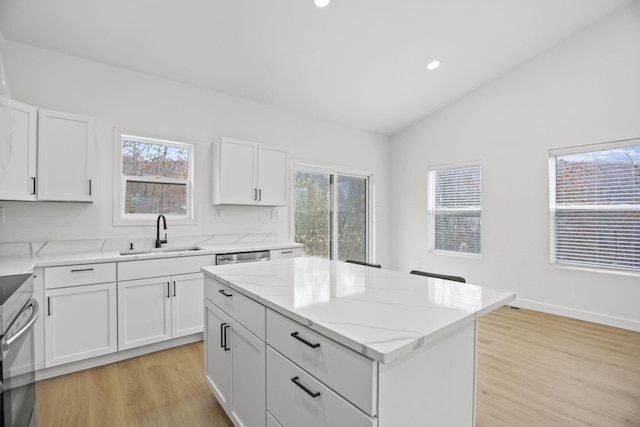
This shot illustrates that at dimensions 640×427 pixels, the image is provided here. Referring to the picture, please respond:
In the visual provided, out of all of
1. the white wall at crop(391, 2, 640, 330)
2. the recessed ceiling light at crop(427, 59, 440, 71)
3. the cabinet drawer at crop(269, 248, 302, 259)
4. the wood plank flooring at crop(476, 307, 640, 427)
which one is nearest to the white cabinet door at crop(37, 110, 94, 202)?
the cabinet drawer at crop(269, 248, 302, 259)

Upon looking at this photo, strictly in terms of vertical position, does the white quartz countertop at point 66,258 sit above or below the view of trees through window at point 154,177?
below

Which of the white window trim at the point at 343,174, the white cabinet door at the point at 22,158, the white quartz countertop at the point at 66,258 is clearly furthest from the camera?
the white window trim at the point at 343,174

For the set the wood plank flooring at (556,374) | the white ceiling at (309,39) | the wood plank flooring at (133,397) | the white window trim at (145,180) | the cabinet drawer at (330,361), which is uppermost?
the white ceiling at (309,39)

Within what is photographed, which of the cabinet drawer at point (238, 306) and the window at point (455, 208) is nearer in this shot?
the cabinet drawer at point (238, 306)

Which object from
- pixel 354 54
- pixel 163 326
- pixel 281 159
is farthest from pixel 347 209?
pixel 163 326

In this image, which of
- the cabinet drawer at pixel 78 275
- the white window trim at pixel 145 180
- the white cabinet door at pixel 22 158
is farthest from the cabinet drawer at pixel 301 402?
the white window trim at pixel 145 180

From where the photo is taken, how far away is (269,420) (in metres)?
1.35

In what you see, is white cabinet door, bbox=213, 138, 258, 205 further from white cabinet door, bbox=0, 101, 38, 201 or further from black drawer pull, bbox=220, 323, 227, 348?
black drawer pull, bbox=220, 323, 227, 348

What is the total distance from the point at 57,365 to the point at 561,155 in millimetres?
5346

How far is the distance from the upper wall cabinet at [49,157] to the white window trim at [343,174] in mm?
2300

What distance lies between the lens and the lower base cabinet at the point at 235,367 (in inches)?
56.6

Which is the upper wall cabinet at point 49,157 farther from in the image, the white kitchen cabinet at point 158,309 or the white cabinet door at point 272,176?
the white cabinet door at point 272,176

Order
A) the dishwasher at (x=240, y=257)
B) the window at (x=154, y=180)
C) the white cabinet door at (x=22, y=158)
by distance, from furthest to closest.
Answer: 1. the window at (x=154, y=180)
2. the dishwasher at (x=240, y=257)
3. the white cabinet door at (x=22, y=158)

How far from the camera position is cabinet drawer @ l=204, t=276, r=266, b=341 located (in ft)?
4.65
